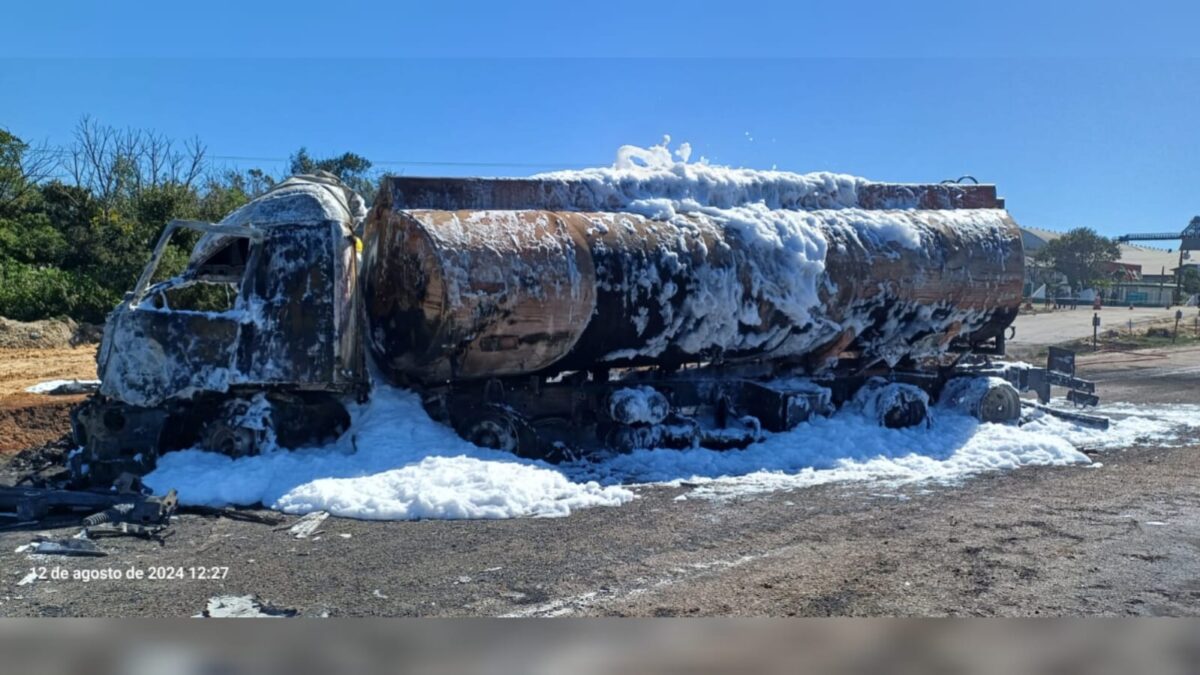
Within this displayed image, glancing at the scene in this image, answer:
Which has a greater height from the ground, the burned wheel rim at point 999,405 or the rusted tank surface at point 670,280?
the rusted tank surface at point 670,280

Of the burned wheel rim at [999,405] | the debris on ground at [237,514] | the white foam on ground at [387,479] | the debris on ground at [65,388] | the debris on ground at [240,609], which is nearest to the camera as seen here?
the debris on ground at [240,609]

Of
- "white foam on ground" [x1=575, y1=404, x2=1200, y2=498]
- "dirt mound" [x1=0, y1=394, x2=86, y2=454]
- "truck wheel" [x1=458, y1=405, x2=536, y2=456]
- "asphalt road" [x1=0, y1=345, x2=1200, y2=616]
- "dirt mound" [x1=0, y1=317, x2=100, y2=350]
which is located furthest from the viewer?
"dirt mound" [x1=0, y1=317, x2=100, y2=350]

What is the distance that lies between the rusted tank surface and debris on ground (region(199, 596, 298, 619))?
148 inches

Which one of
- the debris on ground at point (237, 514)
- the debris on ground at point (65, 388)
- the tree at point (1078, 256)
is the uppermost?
the tree at point (1078, 256)

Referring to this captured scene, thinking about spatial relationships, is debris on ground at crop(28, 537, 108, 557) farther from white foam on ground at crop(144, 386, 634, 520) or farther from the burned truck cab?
the burned truck cab

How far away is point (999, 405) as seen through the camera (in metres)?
10.8

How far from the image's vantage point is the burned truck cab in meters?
7.39

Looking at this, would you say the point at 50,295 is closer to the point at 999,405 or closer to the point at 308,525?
the point at 308,525

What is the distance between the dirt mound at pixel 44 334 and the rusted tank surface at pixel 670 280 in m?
13.8

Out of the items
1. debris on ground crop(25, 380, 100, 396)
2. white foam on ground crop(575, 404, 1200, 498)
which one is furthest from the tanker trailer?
debris on ground crop(25, 380, 100, 396)

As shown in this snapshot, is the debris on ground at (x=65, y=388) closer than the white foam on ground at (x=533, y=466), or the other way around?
the white foam on ground at (x=533, y=466)

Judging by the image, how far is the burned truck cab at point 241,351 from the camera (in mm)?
7391

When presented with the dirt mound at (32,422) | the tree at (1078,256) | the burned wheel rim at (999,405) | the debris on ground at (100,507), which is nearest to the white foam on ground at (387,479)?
the debris on ground at (100,507)

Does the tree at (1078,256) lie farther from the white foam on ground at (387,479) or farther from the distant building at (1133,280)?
the white foam on ground at (387,479)
